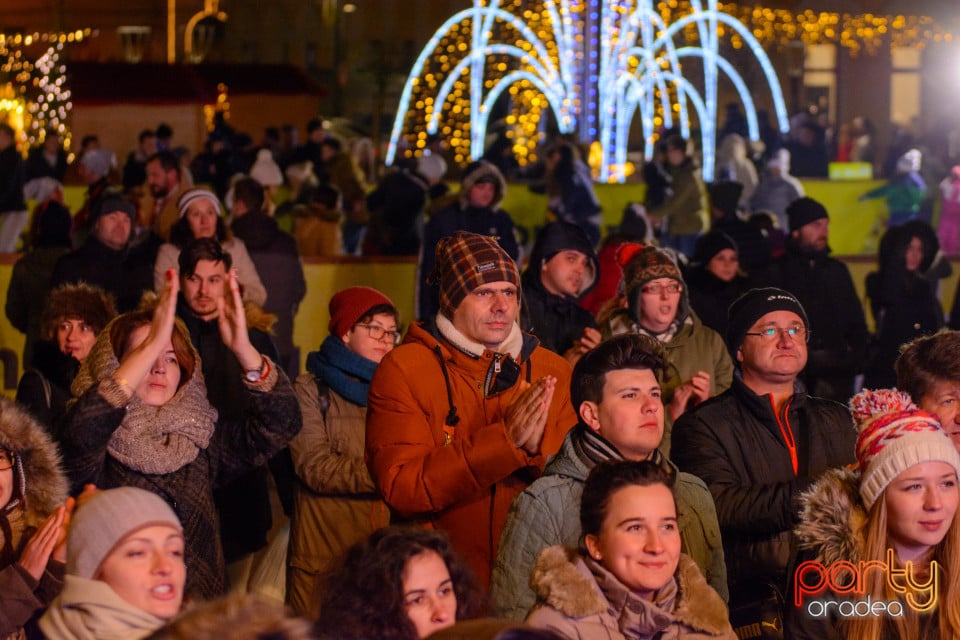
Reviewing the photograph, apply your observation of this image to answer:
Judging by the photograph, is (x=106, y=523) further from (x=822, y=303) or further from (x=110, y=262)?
(x=822, y=303)

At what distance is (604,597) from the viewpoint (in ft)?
16.1

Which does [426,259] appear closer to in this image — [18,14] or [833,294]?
Result: [833,294]

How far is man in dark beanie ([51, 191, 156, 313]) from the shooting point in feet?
34.4

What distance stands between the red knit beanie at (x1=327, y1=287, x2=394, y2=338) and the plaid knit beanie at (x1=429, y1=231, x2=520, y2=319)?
1407 millimetres

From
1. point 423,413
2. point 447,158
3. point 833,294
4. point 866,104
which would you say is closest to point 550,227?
point 833,294

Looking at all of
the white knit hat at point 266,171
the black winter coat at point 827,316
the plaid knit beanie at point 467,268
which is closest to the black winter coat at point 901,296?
the black winter coat at point 827,316

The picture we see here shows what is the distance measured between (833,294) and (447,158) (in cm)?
2487

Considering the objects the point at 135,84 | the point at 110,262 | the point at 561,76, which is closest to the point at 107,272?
the point at 110,262

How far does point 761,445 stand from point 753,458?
64mm

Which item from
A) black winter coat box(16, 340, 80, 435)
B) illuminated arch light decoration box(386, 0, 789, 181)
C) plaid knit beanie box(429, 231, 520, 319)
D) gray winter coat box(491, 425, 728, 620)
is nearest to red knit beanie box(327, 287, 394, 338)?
black winter coat box(16, 340, 80, 435)

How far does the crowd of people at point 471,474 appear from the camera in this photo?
467 cm

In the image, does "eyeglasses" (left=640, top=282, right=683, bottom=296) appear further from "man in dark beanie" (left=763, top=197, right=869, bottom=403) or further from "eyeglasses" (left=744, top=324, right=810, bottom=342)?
"man in dark beanie" (left=763, top=197, right=869, bottom=403)

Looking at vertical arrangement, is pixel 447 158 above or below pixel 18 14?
below

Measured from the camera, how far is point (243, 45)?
41.5m
